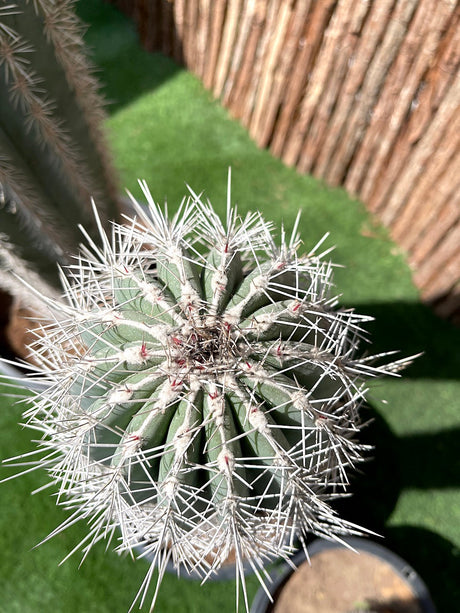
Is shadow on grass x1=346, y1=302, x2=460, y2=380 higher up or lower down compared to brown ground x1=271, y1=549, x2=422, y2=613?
higher up

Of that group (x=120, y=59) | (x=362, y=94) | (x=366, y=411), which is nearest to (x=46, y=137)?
(x=362, y=94)

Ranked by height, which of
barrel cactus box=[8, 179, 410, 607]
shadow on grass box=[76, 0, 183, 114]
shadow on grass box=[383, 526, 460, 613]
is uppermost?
barrel cactus box=[8, 179, 410, 607]

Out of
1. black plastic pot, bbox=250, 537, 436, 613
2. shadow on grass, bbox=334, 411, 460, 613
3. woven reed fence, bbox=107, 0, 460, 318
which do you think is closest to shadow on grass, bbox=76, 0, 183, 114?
woven reed fence, bbox=107, 0, 460, 318

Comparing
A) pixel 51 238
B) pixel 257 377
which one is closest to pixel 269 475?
A: pixel 257 377

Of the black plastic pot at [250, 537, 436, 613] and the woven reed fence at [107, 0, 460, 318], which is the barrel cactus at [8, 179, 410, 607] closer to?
the black plastic pot at [250, 537, 436, 613]

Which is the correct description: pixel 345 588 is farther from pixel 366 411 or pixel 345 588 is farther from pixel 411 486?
pixel 366 411

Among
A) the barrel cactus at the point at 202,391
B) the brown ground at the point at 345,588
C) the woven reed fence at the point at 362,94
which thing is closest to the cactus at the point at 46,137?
the barrel cactus at the point at 202,391
